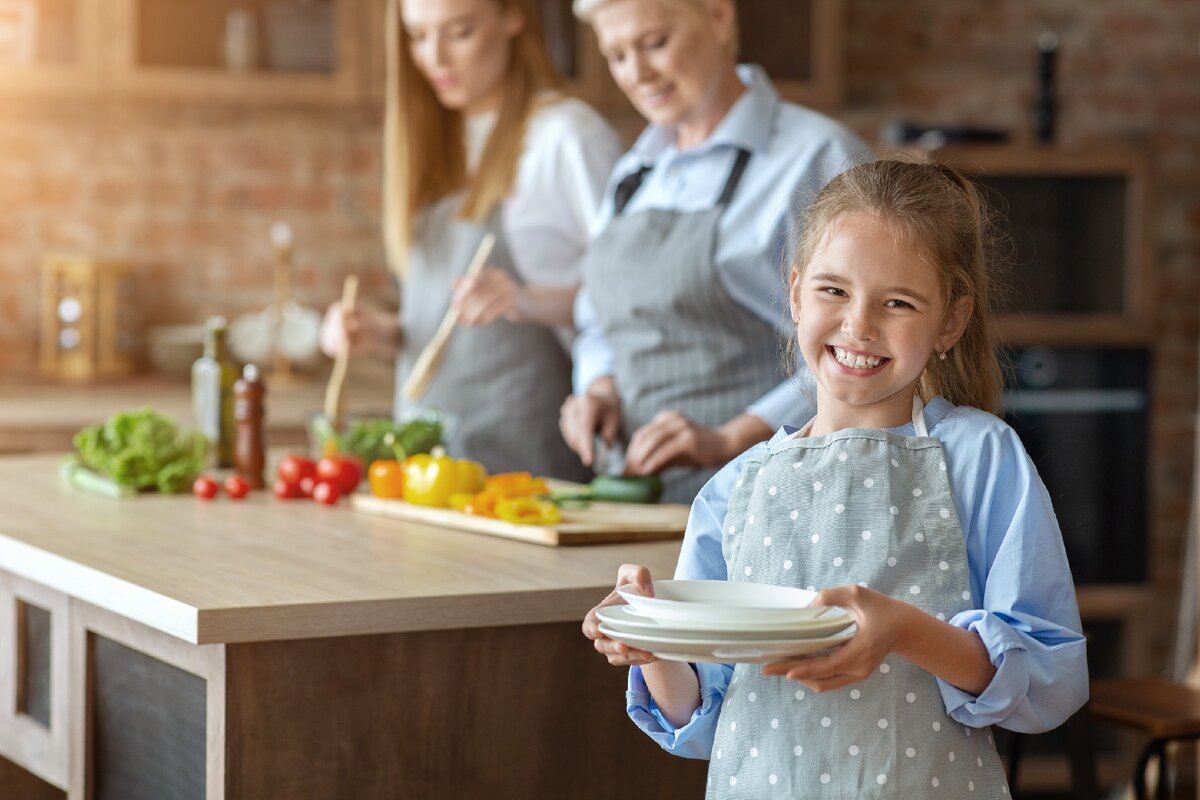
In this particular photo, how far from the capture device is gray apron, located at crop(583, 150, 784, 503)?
2246 mm

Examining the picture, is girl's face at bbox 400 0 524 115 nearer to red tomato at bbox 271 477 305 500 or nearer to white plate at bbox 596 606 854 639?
red tomato at bbox 271 477 305 500

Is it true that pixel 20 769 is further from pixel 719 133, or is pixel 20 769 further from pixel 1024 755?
pixel 1024 755

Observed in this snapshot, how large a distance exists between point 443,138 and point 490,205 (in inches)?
7.5

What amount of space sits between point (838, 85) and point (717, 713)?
10.2ft

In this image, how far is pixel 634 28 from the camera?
2.21m

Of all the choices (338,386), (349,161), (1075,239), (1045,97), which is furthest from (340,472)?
(1045,97)

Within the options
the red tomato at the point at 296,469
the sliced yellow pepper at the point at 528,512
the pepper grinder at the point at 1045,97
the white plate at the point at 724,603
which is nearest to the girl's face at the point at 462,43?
the red tomato at the point at 296,469

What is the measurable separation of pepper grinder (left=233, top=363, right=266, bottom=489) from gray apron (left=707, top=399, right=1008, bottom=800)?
1321mm

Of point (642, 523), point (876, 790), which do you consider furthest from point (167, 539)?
point (876, 790)

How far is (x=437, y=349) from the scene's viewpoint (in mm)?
2580

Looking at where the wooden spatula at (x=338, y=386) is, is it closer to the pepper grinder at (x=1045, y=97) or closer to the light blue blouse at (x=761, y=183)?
the light blue blouse at (x=761, y=183)

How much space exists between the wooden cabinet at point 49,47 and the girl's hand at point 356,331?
1520 millimetres

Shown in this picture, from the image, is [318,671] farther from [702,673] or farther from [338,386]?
[338,386]

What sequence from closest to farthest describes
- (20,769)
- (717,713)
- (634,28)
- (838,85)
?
(717,713), (634,28), (20,769), (838,85)
